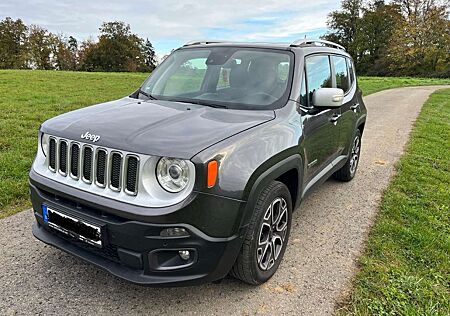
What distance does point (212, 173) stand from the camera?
7.38 ft

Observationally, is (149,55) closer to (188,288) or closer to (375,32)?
(375,32)

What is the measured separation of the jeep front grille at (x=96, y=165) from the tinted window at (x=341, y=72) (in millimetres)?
3044

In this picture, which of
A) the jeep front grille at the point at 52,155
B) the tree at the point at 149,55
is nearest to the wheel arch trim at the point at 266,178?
the jeep front grille at the point at 52,155

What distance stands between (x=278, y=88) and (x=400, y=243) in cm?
191

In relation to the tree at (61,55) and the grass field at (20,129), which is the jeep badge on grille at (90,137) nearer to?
the grass field at (20,129)

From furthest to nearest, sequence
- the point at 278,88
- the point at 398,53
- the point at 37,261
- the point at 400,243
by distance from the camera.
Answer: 1. the point at 398,53
2. the point at 400,243
3. the point at 278,88
4. the point at 37,261

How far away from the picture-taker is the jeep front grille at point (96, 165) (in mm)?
2301

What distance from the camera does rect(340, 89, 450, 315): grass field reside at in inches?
106

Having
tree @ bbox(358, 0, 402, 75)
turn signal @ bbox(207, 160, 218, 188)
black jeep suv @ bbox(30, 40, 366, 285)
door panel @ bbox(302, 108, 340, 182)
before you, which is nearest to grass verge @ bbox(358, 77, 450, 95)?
door panel @ bbox(302, 108, 340, 182)

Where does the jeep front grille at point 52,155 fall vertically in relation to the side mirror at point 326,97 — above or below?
below

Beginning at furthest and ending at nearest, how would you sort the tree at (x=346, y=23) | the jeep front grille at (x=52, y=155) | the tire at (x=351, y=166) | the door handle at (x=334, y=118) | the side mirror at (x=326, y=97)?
the tree at (x=346, y=23) → the tire at (x=351, y=166) → the door handle at (x=334, y=118) → the side mirror at (x=326, y=97) → the jeep front grille at (x=52, y=155)

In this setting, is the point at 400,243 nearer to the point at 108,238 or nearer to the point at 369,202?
the point at 369,202

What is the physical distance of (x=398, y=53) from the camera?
45875 mm

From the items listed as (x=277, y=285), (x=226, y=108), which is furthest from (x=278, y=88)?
(x=277, y=285)
